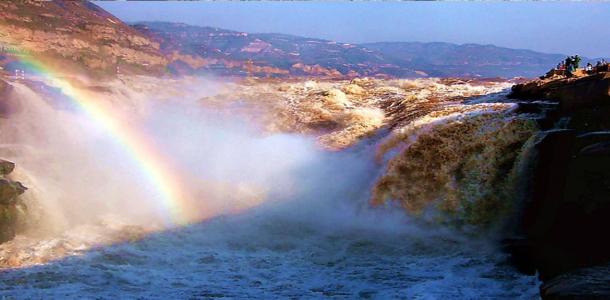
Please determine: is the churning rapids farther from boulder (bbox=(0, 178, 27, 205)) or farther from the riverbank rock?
boulder (bbox=(0, 178, 27, 205))

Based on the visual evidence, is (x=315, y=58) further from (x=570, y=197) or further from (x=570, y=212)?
(x=570, y=212)

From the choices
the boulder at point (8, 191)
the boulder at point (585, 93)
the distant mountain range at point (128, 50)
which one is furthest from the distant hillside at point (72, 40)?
the boulder at point (585, 93)

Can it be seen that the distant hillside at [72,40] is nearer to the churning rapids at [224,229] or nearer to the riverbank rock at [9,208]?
the churning rapids at [224,229]

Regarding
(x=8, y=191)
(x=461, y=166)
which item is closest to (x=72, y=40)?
(x=8, y=191)

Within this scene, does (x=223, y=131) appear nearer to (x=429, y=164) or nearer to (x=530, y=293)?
(x=429, y=164)

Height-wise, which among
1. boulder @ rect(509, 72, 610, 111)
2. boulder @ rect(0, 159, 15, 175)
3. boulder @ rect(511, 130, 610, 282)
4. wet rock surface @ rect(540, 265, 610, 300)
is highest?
boulder @ rect(509, 72, 610, 111)

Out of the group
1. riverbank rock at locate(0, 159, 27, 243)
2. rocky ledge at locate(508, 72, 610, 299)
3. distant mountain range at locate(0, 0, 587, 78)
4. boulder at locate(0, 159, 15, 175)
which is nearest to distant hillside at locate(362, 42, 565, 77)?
distant mountain range at locate(0, 0, 587, 78)
